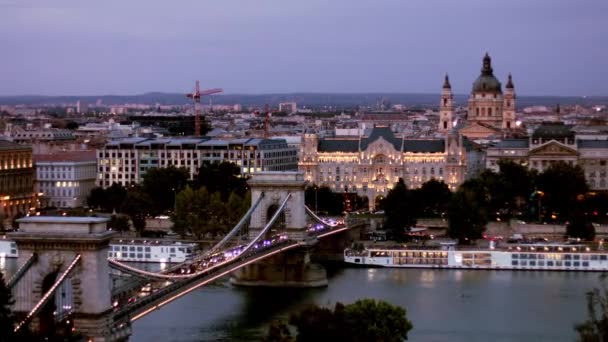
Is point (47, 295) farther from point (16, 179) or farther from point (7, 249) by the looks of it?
point (16, 179)

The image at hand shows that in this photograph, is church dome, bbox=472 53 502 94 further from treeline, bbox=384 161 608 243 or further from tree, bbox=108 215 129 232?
tree, bbox=108 215 129 232

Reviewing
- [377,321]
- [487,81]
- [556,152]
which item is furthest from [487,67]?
[377,321]

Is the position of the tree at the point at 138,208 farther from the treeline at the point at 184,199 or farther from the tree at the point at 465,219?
the tree at the point at 465,219

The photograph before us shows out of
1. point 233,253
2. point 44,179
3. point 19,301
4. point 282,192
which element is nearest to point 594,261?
point 282,192

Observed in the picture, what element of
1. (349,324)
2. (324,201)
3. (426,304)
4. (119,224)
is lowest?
(426,304)

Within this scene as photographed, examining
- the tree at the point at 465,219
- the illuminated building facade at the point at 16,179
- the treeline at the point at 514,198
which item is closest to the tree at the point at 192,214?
the treeline at the point at 514,198

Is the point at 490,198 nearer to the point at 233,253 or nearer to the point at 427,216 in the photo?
the point at 427,216
